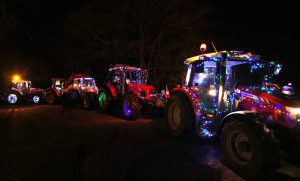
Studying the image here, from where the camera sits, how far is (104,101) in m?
14.2

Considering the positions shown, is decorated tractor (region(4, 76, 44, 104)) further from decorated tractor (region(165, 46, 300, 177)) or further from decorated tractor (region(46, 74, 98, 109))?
decorated tractor (region(165, 46, 300, 177))

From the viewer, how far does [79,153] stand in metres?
7.09

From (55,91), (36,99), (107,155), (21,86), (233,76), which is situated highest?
(233,76)

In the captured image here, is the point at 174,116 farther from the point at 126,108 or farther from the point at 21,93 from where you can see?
the point at 21,93

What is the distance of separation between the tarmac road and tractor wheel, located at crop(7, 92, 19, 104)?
1142 centimetres

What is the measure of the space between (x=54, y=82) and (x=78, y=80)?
4.37 meters

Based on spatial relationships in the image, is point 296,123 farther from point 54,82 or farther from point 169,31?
point 54,82

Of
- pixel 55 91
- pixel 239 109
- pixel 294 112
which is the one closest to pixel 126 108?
pixel 239 109

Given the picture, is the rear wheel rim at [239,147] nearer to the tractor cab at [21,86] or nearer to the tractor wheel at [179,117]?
the tractor wheel at [179,117]

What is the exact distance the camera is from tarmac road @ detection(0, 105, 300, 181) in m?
5.61

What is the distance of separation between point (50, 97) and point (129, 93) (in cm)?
1005

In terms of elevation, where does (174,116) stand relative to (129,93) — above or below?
below

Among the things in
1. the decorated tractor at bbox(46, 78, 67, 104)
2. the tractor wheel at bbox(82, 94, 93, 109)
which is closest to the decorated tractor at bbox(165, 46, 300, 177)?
the tractor wheel at bbox(82, 94, 93, 109)

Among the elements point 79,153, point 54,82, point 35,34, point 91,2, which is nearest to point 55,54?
point 35,34
